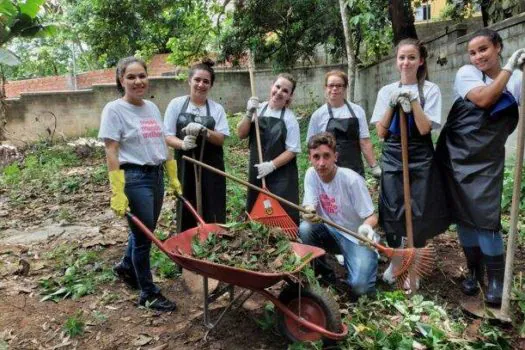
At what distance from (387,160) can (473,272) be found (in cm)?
110

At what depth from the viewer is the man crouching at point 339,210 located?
3289mm

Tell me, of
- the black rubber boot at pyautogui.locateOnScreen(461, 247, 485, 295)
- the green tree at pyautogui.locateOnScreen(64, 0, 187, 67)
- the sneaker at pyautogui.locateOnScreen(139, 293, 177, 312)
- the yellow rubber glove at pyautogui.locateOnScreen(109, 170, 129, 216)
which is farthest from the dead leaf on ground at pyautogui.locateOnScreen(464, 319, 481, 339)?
the green tree at pyautogui.locateOnScreen(64, 0, 187, 67)

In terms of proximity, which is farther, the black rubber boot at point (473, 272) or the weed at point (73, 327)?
the black rubber boot at point (473, 272)

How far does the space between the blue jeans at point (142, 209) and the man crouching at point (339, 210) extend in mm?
1131

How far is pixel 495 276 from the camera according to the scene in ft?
10.4

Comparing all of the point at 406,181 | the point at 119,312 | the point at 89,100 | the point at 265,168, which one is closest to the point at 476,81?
the point at 406,181

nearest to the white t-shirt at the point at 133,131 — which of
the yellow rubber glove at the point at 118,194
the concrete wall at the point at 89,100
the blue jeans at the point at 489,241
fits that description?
the yellow rubber glove at the point at 118,194

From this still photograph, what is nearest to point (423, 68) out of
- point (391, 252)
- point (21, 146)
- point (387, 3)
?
point (391, 252)

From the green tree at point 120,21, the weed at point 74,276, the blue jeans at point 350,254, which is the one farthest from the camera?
the green tree at point 120,21

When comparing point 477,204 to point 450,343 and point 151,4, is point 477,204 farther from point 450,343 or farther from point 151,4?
point 151,4

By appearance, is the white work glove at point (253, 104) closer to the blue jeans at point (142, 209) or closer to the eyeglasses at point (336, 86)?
the eyeglasses at point (336, 86)

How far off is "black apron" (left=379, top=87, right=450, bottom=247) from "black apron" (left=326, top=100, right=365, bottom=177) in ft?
1.94

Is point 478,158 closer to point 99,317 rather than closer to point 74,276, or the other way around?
point 99,317

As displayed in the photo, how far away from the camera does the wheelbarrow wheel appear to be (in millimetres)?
2711
